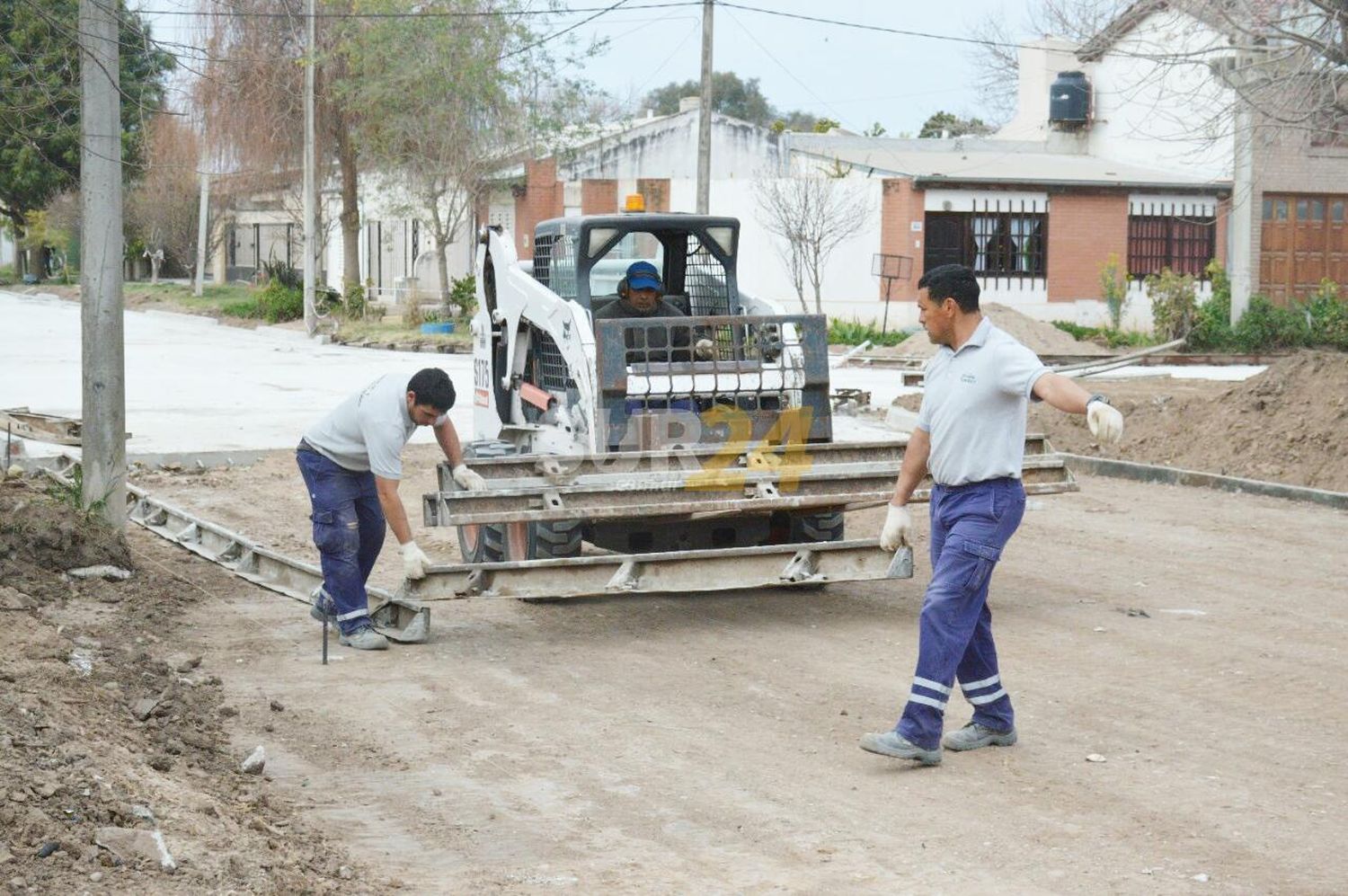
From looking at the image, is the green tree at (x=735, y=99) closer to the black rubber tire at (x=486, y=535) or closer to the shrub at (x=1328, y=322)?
the shrub at (x=1328, y=322)

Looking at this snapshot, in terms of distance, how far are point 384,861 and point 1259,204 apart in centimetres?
3866

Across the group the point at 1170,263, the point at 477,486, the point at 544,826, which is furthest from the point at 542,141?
the point at 544,826

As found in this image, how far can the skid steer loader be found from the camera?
9.16 metres

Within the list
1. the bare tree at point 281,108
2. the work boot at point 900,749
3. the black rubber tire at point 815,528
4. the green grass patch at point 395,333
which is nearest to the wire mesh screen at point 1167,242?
the green grass patch at point 395,333

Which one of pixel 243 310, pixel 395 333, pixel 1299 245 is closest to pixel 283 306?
pixel 243 310

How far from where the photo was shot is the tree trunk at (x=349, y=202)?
156 feet

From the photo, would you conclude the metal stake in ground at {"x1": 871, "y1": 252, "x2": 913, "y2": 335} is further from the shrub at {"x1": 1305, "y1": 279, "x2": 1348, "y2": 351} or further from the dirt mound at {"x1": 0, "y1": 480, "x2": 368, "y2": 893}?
the dirt mound at {"x1": 0, "y1": 480, "x2": 368, "y2": 893}

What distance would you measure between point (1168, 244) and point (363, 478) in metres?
36.9

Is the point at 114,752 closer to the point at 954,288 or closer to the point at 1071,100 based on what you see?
the point at 954,288

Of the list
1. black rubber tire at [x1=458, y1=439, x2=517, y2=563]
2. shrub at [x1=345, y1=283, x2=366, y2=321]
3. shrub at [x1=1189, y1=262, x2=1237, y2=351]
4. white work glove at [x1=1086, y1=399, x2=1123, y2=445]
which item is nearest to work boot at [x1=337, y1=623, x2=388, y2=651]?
black rubber tire at [x1=458, y1=439, x2=517, y2=563]

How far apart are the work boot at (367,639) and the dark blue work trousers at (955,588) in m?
3.37

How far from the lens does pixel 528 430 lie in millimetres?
11258

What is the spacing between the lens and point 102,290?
1080 cm

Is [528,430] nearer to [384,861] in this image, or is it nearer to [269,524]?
[269,524]
